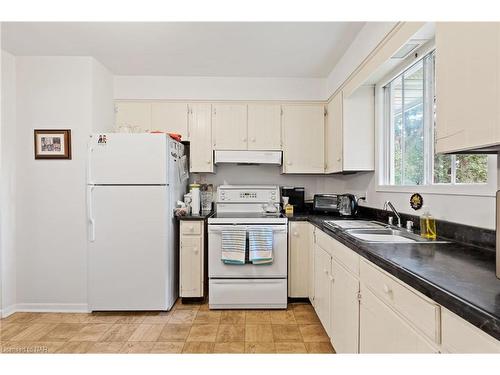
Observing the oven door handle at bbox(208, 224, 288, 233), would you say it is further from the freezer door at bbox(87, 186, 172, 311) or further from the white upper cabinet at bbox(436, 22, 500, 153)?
the white upper cabinet at bbox(436, 22, 500, 153)

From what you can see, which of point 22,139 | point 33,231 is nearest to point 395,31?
point 22,139

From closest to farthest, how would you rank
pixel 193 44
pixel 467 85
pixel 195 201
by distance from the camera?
pixel 467 85 → pixel 193 44 → pixel 195 201

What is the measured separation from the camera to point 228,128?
3125 millimetres

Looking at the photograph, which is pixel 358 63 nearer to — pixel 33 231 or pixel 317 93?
pixel 317 93

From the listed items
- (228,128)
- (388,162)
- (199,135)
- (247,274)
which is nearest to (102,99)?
(199,135)

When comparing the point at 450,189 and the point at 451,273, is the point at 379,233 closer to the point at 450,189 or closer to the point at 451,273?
the point at 450,189

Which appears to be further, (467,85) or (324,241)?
(324,241)

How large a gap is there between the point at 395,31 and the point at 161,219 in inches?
90.6

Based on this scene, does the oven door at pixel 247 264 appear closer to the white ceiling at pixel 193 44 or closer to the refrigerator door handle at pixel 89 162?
the refrigerator door handle at pixel 89 162

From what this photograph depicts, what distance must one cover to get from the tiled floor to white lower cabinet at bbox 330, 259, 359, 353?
0.31 metres

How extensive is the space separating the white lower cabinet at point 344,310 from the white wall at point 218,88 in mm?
2097

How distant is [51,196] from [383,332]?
9.69 ft

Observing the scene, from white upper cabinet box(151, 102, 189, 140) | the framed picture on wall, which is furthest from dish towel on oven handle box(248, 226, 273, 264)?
the framed picture on wall

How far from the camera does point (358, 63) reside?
89.7 inches
